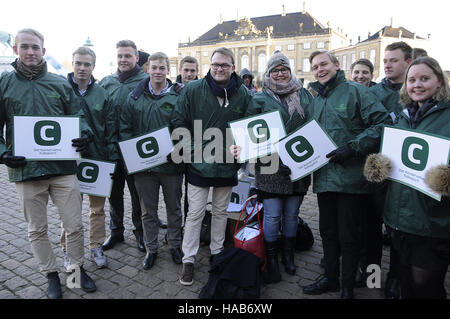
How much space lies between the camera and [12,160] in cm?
306

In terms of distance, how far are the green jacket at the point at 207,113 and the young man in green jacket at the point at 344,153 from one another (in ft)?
2.86

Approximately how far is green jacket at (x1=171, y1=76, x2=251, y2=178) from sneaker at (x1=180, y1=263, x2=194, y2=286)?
107 cm

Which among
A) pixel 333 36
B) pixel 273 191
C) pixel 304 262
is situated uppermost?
pixel 333 36

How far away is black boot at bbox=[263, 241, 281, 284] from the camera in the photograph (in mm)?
3736

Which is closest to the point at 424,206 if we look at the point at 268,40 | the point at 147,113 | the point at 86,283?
the point at 147,113

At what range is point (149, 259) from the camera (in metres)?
4.11

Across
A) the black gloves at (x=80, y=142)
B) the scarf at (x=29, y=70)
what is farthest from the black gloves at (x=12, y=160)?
the scarf at (x=29, y=70)

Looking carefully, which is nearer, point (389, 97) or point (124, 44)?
point (389, 97)

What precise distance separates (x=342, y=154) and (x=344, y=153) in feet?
0.07

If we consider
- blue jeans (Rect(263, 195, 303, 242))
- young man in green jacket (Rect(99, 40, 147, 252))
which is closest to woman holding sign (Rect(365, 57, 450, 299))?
blue jeans (Rect(263, 195, 303, 242))

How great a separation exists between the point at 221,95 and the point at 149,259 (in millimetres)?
2221

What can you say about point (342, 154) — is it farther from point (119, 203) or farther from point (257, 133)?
point (119, 203)
